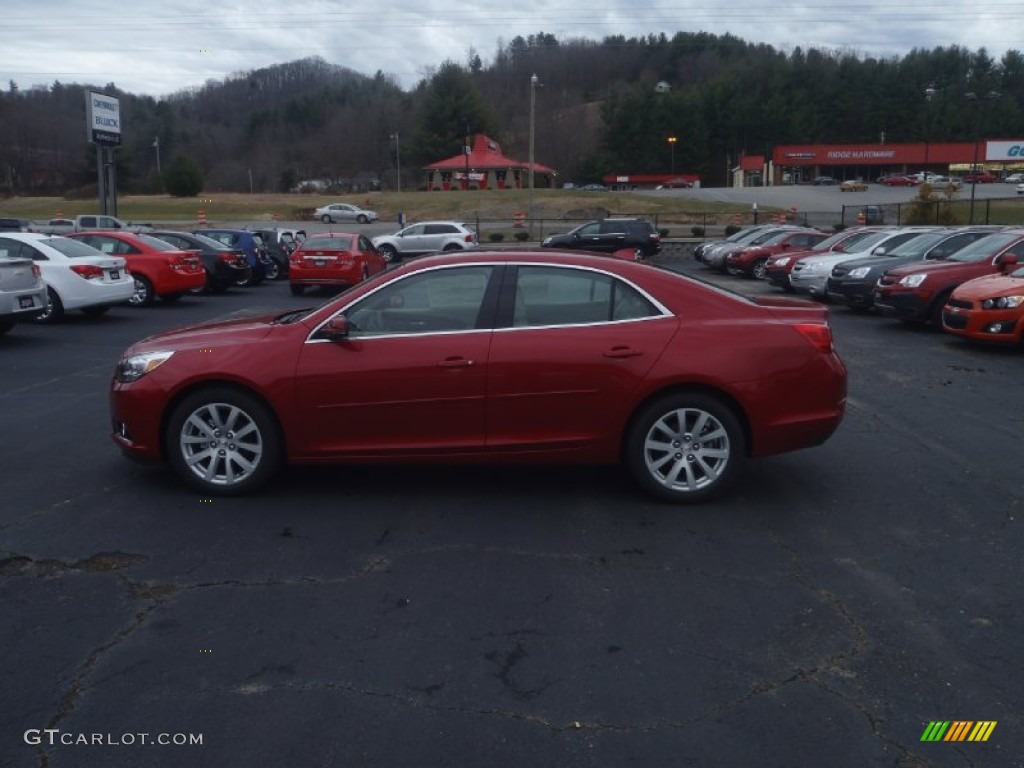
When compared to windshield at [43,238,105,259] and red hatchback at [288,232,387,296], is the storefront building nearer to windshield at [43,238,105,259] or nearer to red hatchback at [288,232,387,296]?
red hatchback at [288,232,387,296]

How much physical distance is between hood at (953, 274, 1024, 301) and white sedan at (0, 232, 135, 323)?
13375 millimetres

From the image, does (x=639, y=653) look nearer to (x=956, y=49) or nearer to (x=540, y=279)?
(x=540, y=279)

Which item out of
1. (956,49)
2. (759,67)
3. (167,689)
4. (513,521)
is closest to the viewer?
(167,689)

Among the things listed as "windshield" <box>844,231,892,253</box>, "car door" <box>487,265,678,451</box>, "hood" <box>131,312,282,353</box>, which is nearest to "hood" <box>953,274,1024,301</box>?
"windshield" <box>844,231,892,253</box>

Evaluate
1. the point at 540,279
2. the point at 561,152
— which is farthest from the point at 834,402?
the point at 561,152

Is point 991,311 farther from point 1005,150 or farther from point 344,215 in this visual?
point 1005,150

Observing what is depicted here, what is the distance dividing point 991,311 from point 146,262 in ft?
Result: 50.1

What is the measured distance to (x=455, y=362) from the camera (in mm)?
6223

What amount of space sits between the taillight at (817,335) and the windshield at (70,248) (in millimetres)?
13515

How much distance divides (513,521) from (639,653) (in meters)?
1.90

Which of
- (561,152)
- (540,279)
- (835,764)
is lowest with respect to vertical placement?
(835,764)

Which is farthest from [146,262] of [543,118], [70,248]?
[543,118]

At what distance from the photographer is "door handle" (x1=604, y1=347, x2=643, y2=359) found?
245 inches

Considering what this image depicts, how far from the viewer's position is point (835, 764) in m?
3.46
